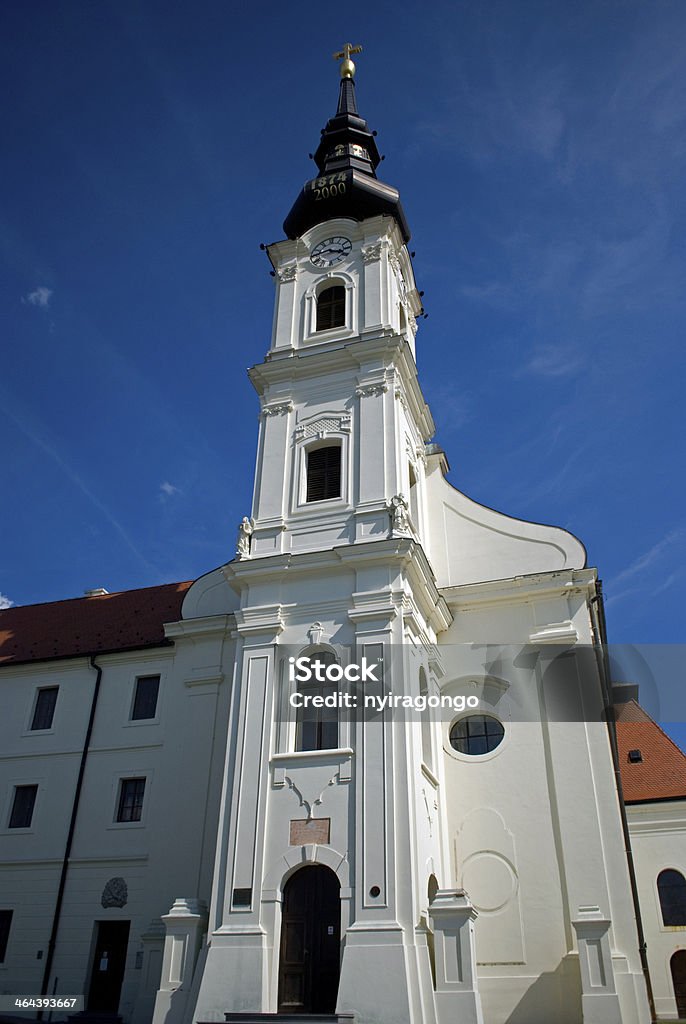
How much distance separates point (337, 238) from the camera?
2575 centimetres

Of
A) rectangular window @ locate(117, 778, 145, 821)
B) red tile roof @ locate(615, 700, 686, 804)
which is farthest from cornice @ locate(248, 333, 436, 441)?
red tile roof @ locate(615, 700, 686, 804)

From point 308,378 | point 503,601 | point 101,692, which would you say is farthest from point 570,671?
point 101,692

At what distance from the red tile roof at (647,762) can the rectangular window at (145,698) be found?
14.4 metres

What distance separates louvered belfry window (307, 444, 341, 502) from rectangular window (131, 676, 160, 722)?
698cm

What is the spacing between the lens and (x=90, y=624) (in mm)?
26453

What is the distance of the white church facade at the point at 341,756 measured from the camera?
1566 centimetres

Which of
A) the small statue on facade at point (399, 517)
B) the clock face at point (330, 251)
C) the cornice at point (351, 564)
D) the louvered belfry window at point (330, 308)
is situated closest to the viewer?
the cornice at point (351, 564)

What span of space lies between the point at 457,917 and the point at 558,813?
4254 mm

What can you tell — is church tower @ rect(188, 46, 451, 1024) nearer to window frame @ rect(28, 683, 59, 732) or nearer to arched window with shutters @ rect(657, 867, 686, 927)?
window frame @ rect(28, 683, 59, 732)

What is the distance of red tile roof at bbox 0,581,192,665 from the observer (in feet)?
81.3

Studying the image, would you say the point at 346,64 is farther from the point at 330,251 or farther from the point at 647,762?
the point at 647,762

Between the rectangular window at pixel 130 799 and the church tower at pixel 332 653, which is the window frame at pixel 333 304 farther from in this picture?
the rectangular window at pixel 130 799

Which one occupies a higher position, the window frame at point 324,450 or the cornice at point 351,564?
the window frame at point 324,450

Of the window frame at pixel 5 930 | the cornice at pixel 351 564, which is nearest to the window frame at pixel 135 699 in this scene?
the cornice at pixel 351 564
